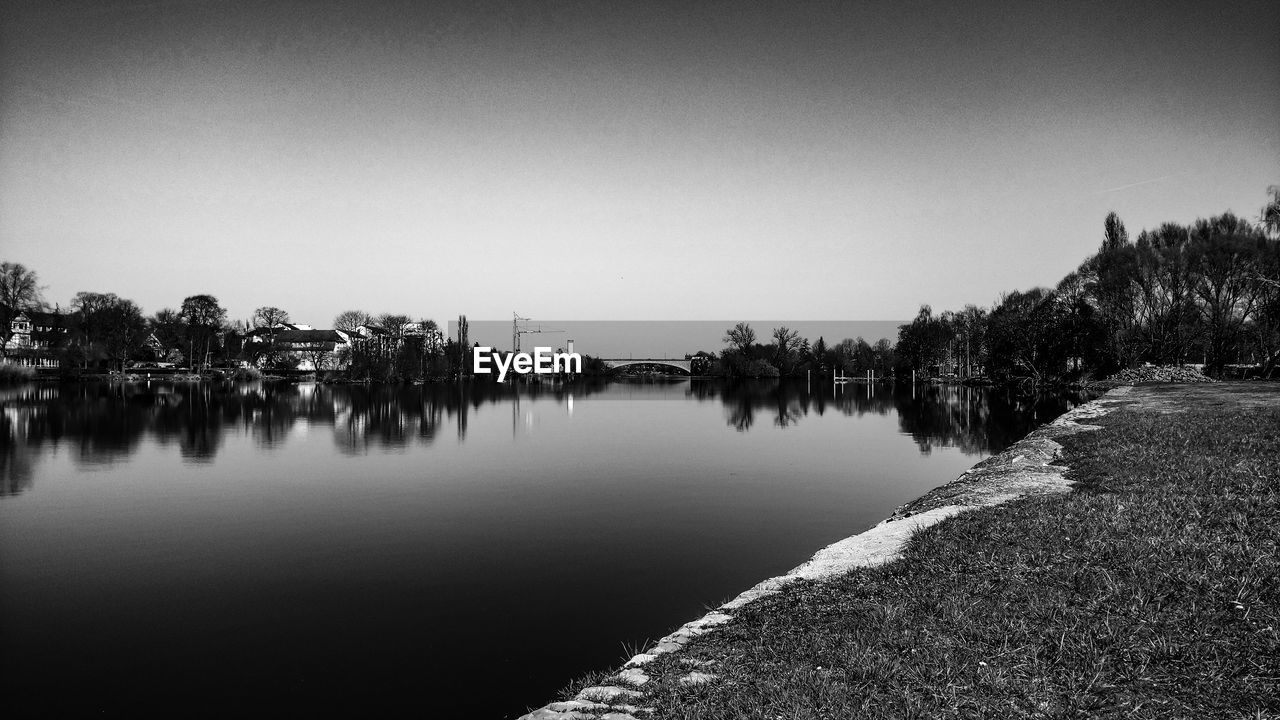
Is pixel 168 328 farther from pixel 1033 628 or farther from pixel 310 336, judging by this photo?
pixel 1033 628

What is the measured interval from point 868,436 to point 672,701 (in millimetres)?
25571

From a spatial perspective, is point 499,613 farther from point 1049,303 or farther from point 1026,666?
point 1049,303

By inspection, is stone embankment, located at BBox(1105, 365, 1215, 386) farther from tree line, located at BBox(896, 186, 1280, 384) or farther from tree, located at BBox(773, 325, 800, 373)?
tree, located at BBox(773, 325, 800, 373)

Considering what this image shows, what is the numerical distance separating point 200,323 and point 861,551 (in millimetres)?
105502

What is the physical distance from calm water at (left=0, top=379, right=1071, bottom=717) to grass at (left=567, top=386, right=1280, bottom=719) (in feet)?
6.22

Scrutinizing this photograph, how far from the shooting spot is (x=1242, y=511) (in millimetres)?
8297

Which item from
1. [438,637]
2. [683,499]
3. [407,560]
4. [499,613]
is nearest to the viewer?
[438,637]

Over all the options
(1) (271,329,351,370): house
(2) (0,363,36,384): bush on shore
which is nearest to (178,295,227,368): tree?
(1) (271,329,351,370): house

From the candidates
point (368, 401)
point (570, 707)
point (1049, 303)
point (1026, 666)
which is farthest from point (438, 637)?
point (1049, 303)

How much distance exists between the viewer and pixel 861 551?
8570mm

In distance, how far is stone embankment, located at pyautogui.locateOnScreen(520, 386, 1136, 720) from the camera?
4.93 metres

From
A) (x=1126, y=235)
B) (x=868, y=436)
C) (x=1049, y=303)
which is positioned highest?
(x=1126, y=235)

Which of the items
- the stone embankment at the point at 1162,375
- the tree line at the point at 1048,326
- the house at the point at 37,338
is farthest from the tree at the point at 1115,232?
the house at the point at 37,338

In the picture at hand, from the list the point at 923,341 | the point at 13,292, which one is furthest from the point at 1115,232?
the point at 13,292
